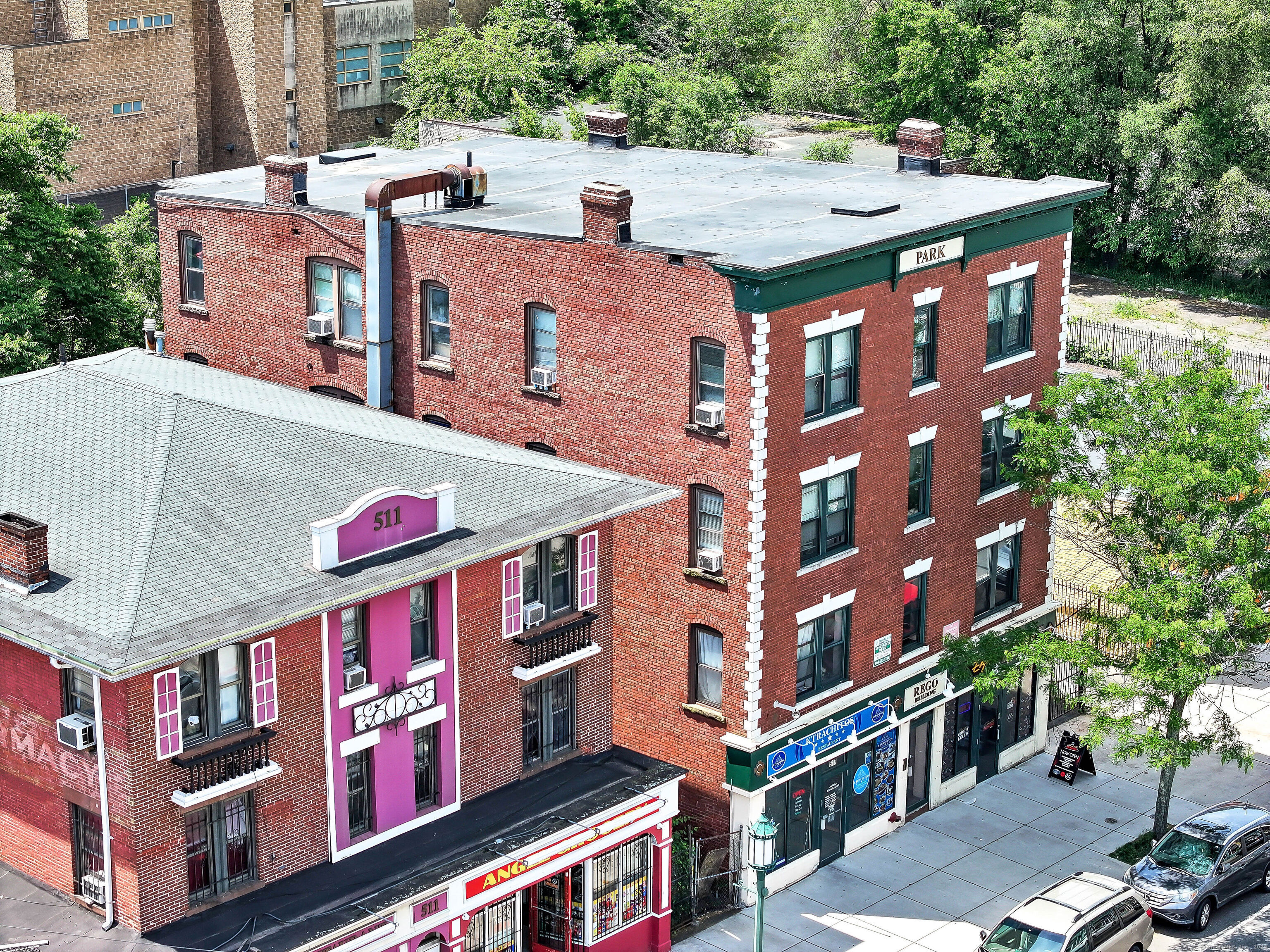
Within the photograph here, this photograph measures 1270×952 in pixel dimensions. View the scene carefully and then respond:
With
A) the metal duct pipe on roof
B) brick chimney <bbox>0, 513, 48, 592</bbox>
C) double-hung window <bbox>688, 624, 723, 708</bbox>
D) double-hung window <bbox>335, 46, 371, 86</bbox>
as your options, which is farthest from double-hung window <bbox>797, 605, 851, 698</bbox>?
double-hung window <bbox>335, 46, 371, 86</bbox>

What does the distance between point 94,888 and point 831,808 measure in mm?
18146

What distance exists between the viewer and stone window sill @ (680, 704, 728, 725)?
3978 centimetres

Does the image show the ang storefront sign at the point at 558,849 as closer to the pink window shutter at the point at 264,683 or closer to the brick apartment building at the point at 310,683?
the brick apartment building at the point at 310,683

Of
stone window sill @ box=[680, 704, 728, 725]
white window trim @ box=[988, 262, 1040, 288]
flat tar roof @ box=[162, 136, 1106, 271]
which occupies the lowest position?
stone window sill @ box=[680, 704, 728, 725]

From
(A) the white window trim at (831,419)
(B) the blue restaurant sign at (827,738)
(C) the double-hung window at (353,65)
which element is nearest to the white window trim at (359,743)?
(B) the blue restaurant sign at (827,738)

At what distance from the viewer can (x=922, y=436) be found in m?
42.3

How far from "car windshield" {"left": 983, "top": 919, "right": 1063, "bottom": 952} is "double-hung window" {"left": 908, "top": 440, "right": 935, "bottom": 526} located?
1050 centimetres

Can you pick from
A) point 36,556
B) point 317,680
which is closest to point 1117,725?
point 317,680

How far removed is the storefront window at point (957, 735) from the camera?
45.4m

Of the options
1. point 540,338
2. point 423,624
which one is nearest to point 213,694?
point 423,624

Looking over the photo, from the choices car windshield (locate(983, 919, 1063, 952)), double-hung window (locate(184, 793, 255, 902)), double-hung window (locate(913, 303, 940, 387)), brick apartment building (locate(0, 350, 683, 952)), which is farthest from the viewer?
double-hung window (locate(913, 303, 940, 387))

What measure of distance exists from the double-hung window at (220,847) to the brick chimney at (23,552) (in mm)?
4916

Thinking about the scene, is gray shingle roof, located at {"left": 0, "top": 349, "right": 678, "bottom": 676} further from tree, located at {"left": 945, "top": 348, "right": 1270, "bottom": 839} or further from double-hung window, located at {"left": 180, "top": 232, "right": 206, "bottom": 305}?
tree, located at {"left": 945, "top": 348, "right": 1270, "bottom": 839}

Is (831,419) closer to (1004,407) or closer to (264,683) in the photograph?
(1004,407)
